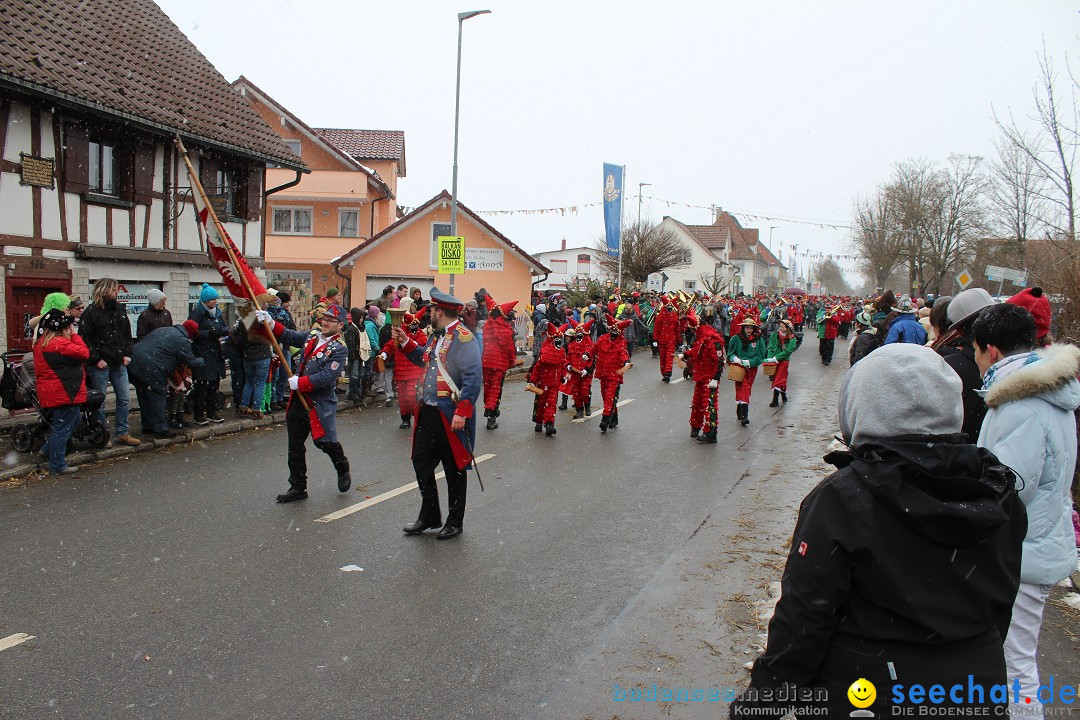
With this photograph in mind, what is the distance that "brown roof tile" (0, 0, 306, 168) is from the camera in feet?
41.5

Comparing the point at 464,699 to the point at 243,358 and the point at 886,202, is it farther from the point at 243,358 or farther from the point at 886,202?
the point at 886,202

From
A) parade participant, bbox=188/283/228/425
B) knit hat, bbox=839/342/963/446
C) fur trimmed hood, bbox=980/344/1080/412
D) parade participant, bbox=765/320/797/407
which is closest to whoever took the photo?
knit hat, bbox=839/342/963/446

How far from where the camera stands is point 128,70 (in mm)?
15227

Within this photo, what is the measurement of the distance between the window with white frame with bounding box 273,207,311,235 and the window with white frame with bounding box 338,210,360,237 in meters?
1.27

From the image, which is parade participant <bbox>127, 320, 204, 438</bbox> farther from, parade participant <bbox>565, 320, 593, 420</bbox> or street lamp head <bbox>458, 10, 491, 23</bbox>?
street lamp head <bbox>458, 10, 491, 23</bbox>

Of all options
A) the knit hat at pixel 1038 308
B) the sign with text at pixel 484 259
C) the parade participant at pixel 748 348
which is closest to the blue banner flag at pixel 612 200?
the sign with text at pixel 484 259

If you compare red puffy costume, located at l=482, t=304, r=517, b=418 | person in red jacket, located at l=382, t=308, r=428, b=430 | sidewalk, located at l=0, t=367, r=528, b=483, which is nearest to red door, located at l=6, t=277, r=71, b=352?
sidewalk, located at l=0, t=367, r=528, b=483

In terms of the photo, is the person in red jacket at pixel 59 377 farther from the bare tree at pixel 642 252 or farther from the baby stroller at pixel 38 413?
the bare tree at pixel 642 252

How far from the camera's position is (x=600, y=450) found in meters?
10.8

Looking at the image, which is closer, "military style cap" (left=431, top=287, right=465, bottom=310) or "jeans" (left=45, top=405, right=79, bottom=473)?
"military style cap" (left=431, top=287, right=465, bottom=310)

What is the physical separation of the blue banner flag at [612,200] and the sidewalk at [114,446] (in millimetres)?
21613

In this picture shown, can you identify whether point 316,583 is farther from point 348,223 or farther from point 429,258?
point 348,223

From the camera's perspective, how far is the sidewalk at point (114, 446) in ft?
28.7

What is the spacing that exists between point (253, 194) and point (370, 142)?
2134 cm
